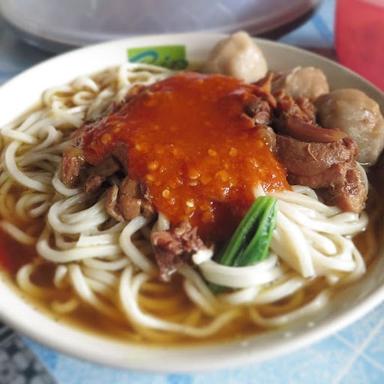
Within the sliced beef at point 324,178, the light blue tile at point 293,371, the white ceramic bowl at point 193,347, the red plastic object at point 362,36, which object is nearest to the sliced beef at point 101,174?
the white ceramic bowl at point 193,347

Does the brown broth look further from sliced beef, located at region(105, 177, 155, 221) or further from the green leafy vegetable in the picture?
sliced beef, located at region(105, 177, 155, 221)

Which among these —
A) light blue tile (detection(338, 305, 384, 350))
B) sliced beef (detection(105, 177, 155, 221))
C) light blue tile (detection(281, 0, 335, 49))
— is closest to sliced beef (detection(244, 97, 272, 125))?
sliced beef (detection(105, 177, 155, 221))

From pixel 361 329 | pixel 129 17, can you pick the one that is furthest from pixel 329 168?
pixel 129 17

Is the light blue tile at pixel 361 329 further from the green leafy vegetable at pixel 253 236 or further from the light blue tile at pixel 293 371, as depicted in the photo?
the green leafy vegetable at pixel 253 236

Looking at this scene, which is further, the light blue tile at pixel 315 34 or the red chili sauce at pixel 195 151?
the light blue tile at pixel 315 34

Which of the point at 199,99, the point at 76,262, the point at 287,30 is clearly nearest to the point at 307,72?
the point at 199,99

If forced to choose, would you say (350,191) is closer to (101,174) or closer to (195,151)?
(195,151)

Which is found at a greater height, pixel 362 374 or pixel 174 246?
pixel 174 246
